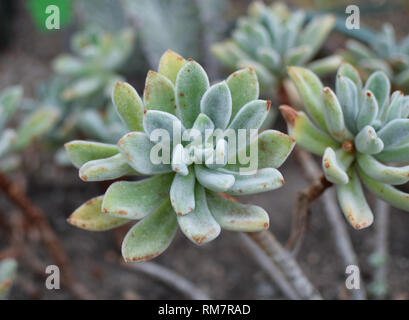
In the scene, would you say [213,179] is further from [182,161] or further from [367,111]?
[367,111]

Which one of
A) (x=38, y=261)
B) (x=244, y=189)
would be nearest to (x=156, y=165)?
(x=244, y=189)

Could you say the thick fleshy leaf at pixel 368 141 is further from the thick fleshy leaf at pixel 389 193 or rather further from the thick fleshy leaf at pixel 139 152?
the thick fleshy leaf at pixel 139 152

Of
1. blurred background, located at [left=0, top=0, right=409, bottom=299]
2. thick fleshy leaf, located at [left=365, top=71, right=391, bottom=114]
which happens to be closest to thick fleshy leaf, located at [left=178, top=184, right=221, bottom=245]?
thick fleshy leaf, located at [left=365, top=71, right=391, bottom=114]

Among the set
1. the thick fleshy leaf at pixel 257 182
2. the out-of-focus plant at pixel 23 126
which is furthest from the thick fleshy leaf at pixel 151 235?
the out-of-focus plant at pixel 23 126

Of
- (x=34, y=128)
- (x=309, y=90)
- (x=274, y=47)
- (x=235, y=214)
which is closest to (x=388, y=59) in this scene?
(x=274, y=47)
